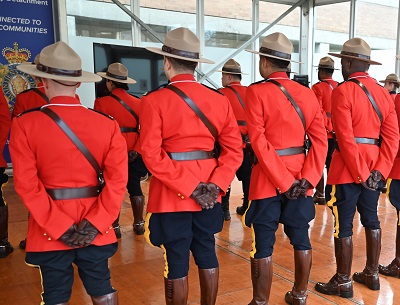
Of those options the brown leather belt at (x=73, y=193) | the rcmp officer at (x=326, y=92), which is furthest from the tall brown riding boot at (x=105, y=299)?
the rcmp officer at (x=326, y=92)

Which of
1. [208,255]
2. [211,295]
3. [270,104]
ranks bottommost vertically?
[211,295]

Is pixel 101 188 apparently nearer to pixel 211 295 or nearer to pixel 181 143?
pixel 181 143

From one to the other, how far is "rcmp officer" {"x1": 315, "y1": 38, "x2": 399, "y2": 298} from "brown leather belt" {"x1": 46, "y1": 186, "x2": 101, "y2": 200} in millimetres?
1715

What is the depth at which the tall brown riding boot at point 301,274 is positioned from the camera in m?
2.80

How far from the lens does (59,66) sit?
2.04 meters

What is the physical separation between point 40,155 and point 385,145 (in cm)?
232

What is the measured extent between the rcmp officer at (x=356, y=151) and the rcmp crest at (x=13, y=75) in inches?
203

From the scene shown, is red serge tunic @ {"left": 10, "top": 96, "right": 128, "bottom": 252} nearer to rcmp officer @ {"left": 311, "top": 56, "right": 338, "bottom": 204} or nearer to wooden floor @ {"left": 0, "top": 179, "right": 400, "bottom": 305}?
wooden floor @ {"left": 0, "top": 179, "right": 400, "bottom": 305}

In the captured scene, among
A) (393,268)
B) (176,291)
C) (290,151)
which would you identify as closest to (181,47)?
(290,151)

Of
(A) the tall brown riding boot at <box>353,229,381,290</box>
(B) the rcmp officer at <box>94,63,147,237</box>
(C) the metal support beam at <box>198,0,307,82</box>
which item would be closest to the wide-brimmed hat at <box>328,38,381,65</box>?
(A) the tall brown riding boot at <box>353,229,381,290</box>

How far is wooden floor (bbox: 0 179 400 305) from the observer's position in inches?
122

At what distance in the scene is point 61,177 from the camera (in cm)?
201

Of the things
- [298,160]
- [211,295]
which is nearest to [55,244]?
[211,295]

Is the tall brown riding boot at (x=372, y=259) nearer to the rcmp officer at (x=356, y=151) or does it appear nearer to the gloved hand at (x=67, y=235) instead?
the rcmp officer at (x=356, y=151)
